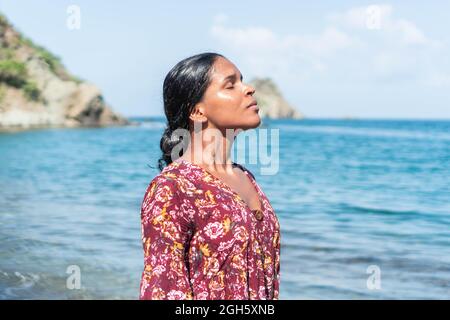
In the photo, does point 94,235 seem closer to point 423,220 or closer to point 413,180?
point 423,220

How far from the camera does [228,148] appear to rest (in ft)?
8.28

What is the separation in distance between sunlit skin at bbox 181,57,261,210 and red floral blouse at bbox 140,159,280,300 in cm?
6

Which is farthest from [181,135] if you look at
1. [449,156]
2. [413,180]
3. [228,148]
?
[449,156]

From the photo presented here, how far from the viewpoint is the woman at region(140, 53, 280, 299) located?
2242 mm

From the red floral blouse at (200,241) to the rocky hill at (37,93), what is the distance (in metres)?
59.0

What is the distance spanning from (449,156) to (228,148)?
33712 mm

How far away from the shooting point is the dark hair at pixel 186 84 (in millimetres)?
2453

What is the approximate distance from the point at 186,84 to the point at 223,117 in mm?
173

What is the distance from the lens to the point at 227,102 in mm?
2453

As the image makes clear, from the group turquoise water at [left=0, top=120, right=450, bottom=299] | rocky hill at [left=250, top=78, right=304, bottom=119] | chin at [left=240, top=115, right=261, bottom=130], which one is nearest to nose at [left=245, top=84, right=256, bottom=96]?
chin at [left=240, top=115, right=261, bottom=130]

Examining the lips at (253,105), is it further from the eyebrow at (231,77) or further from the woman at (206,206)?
the eyebrow at (231,77)

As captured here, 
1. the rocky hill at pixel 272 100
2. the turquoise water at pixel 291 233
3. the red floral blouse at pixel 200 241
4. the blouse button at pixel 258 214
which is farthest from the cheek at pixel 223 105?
the rocky hill at pixel 272 100

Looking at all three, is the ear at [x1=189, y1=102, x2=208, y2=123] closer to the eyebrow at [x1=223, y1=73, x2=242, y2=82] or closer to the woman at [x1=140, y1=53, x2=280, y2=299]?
the woman at [x1=140, y1=53, x2=280, y2=299]

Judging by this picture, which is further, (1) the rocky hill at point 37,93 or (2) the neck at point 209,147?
(1) the rocky hill at point 37,93
